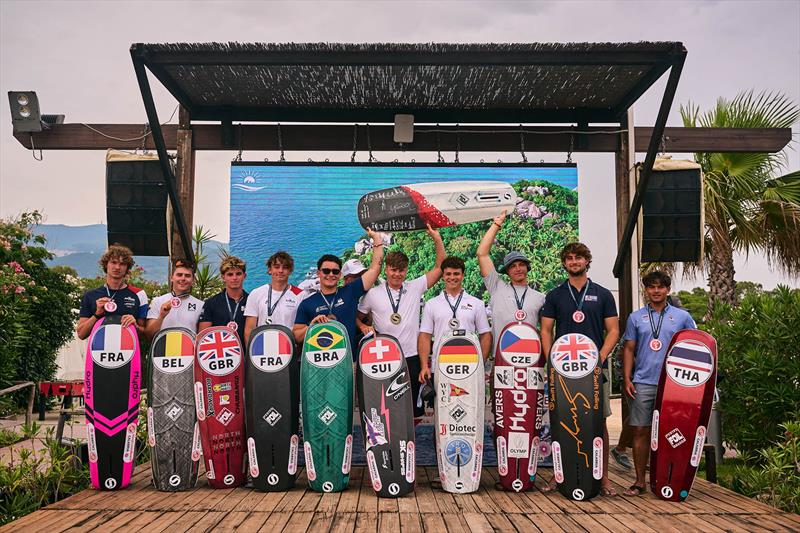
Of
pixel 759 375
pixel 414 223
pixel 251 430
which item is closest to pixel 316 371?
pixel 251 430

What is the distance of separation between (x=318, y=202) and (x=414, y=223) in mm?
1072

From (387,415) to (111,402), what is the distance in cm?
195

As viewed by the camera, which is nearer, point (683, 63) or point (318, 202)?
point (683, 63)

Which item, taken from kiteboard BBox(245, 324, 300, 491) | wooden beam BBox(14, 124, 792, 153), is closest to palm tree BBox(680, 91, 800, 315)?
wooden beam BBox(14, 124, 792, 153)

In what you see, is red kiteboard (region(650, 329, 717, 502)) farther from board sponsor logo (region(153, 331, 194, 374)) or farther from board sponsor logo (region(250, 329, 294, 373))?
board sponsor logo (region(153, 331, 194, 374))

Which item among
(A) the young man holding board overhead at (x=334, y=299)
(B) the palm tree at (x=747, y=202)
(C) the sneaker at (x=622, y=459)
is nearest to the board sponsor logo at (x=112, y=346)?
(A) the young man holding board overhead at (x=334, y=299)

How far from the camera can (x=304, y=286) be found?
262 inches

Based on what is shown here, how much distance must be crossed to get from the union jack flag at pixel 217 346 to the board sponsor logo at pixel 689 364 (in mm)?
3051

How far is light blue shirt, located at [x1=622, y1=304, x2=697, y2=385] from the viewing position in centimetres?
491

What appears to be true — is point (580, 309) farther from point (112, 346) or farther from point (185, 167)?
point (185, 167)

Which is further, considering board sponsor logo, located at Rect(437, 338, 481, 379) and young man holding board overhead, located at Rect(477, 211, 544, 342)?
young man holding board overhead, located at Rect(477, 211, 544, 342)

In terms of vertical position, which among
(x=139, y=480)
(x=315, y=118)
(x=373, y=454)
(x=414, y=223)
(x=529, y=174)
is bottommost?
(x=139, y=480)

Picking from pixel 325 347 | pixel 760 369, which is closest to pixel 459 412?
pixel 325 347

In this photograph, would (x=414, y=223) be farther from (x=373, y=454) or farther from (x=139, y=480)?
(x=139, y=480)
